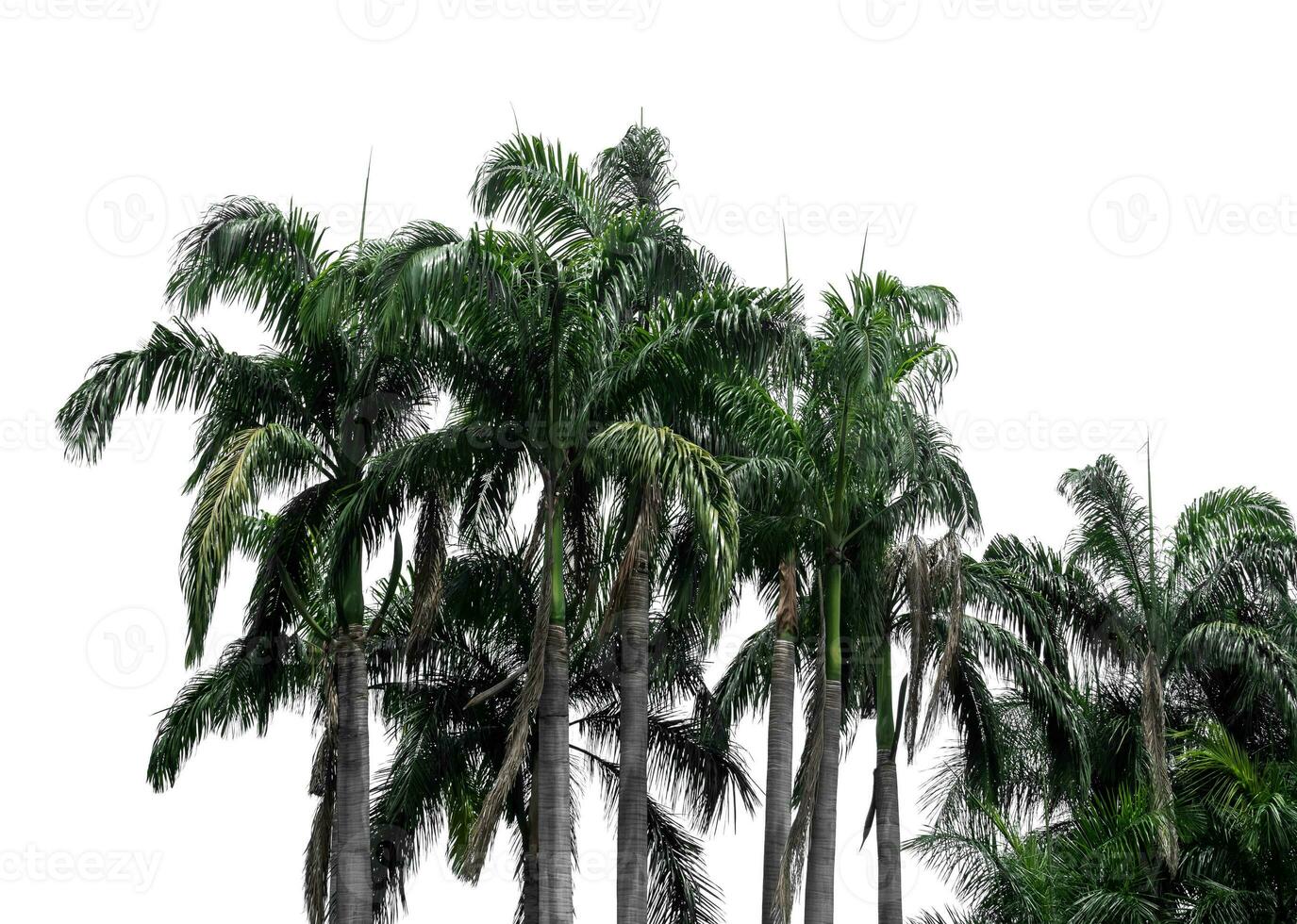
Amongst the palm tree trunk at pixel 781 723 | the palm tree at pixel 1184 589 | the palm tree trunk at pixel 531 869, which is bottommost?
the palm tree trunk at pixel 531 869

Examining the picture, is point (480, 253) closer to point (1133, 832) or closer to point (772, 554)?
point (772, 554)

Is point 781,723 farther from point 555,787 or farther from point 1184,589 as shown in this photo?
point 1184,589

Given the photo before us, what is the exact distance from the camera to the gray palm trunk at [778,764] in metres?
20.7

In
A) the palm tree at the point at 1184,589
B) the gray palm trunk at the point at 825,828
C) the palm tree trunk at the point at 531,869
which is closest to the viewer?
the gray palm trunk at the point at 825,828

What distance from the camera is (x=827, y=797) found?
21266mm

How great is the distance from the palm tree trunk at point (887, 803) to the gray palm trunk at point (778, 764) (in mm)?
2664

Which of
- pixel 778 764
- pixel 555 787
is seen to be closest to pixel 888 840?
pixel 778 764

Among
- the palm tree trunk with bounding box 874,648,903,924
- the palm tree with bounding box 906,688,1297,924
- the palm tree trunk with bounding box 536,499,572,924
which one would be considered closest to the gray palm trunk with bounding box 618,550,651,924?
the palm tree trunk with bounding box 536,499,572,924

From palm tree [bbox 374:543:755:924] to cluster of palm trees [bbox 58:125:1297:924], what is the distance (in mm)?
50

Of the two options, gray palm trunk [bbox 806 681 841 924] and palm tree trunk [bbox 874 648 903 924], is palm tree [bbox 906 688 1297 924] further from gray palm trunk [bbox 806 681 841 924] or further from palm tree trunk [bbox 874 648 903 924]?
gray palm trunk [bbox 806 681 841 924]

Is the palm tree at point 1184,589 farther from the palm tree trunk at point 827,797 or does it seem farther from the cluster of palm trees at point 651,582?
the palm tree trunk at point 827,797

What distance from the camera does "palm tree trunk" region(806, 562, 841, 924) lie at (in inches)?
832

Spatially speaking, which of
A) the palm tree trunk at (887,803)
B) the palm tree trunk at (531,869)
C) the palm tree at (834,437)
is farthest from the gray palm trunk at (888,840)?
the palm tree trunk at (531,869)

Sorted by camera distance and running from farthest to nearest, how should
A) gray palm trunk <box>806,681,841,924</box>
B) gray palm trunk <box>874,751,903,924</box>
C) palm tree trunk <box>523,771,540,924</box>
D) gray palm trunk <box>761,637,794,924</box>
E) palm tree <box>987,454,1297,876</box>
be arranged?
1. palm tree <box>987,454,1297,876</box>
2. gray palm trunk <box>874,751,903,924</box>
3. palm tree trunk <box>523,771,540,924</box>
4. gray palm trunk <box>806,681,841,924</box>
5. gray palm trunk <box>761,637,794,924</box>
